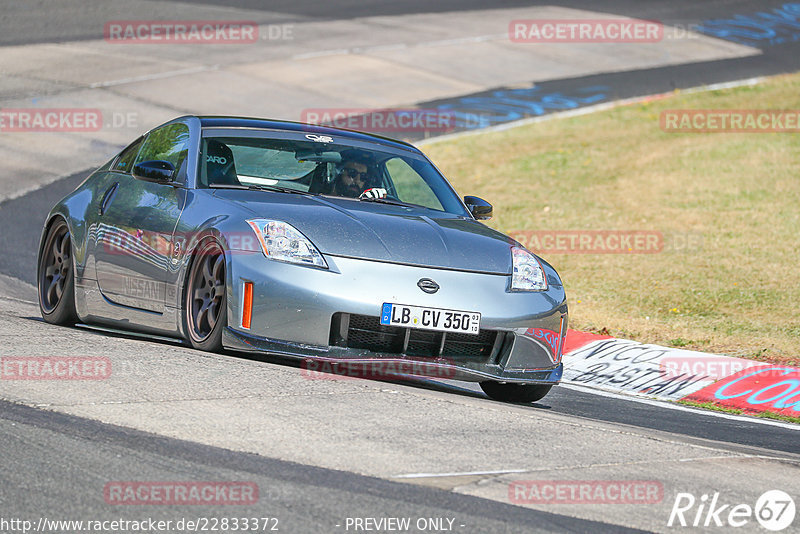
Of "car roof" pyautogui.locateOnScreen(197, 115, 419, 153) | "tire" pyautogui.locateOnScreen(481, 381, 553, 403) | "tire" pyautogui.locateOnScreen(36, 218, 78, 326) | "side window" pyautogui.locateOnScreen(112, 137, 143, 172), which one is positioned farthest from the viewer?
"side window" pyautogui.locateOnScreen(112, 137, 143, 172)

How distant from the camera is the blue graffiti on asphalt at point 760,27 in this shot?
30.5 m

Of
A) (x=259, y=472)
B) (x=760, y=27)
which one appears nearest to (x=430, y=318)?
(x=259, y=472)

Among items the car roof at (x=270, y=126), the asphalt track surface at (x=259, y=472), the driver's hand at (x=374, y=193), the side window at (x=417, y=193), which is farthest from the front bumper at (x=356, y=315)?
the car roof at (x=270, y=126)

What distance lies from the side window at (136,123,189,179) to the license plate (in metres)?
1.97

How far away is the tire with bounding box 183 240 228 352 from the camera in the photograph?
Result: 22.4 feet

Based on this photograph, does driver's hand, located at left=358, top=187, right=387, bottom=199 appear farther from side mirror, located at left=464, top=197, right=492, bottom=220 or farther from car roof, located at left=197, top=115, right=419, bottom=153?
side mirror, located at left=464, top=197, right=492, bottom=220

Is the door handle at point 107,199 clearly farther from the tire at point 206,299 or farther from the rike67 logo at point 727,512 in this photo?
the rike67 logo at point 727,512

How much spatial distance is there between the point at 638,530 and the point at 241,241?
3101 millimetres

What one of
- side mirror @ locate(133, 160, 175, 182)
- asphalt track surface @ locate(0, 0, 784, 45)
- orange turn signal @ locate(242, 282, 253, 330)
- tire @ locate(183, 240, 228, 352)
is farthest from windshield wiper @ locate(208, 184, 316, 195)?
asphalt track surface @ locate(0, 0, 784, 45)

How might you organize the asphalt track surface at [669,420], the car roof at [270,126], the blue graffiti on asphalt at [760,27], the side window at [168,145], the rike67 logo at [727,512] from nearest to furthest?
the rike67 logo at [727,512], the asphalt track surface at [669,420], the side window at [168,145], the car roof at [270,126], the blue graffiti on asphalt at [760,27]

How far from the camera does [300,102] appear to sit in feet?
71.9

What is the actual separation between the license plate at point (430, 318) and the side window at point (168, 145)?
197cm

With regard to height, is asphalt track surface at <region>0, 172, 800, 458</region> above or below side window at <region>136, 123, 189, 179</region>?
below

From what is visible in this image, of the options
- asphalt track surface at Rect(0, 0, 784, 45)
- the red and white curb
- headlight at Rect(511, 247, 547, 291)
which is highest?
asphalt track surface at Rect(0, 0, 784, 45)
